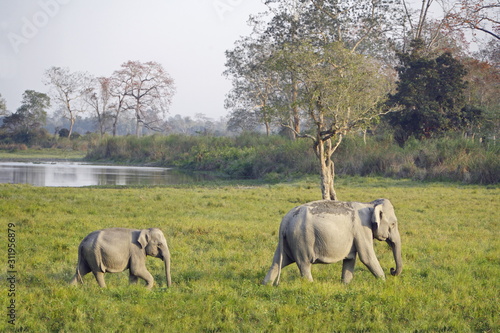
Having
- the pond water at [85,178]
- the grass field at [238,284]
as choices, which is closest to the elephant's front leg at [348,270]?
the grass field at [238,284]

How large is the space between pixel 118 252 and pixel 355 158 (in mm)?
25459

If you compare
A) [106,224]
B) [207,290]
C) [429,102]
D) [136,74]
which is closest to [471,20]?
[429,102]

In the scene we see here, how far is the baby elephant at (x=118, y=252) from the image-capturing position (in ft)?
23.3

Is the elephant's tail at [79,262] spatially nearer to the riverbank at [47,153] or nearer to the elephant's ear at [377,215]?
the elephant's ear at [377,215]

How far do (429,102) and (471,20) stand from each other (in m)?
8.84

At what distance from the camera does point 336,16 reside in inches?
1608

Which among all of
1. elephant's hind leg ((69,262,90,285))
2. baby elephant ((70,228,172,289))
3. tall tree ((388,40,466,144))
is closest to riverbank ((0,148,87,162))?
tall tree ((388,40,466,144))

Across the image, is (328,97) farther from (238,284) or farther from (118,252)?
(118,252)

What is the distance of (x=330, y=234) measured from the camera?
7465 millimetres

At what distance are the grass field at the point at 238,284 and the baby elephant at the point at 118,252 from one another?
0.88 ft

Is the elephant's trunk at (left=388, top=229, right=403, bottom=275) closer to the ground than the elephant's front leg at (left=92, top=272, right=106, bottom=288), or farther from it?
farther from it

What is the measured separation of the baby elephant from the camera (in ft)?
23.3

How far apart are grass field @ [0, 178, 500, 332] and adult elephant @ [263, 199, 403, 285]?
0.32 m

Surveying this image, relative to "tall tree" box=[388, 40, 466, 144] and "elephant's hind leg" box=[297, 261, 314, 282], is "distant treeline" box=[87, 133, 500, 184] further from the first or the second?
"elephant's hind leg" box=[297, 261, 314, 282]
